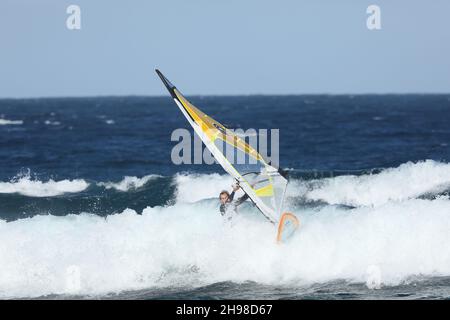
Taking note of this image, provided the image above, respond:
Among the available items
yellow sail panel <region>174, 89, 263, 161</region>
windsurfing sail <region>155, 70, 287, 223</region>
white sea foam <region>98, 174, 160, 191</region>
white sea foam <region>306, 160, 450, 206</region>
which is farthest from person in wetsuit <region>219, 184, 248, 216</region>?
white sea foam <region>98, 174, 160, 191</region>

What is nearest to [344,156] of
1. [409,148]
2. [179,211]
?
[409,148]

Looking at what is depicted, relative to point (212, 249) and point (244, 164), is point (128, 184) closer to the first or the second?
point (212, 249)

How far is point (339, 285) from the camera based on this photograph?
12.5 m

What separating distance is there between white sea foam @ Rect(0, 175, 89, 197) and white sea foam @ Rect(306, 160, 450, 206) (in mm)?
7409

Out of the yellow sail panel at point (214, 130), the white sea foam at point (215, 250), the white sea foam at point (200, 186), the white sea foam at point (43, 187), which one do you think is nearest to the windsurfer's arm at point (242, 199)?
the white sea foam at point (215, 250)

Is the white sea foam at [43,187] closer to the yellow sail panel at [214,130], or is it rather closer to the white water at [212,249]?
the white water at [212,249]

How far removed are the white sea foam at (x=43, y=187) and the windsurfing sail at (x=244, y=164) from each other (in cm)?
882

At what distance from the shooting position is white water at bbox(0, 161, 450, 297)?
1303 cm

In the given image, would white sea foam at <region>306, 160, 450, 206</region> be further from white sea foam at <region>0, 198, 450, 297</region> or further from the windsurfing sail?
the windsurfing sail

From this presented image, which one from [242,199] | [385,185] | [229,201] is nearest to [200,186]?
[385,185]

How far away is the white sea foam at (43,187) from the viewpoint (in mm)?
21184

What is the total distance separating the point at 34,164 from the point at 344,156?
43.2 ft

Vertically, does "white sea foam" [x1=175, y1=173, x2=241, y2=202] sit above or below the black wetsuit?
below
